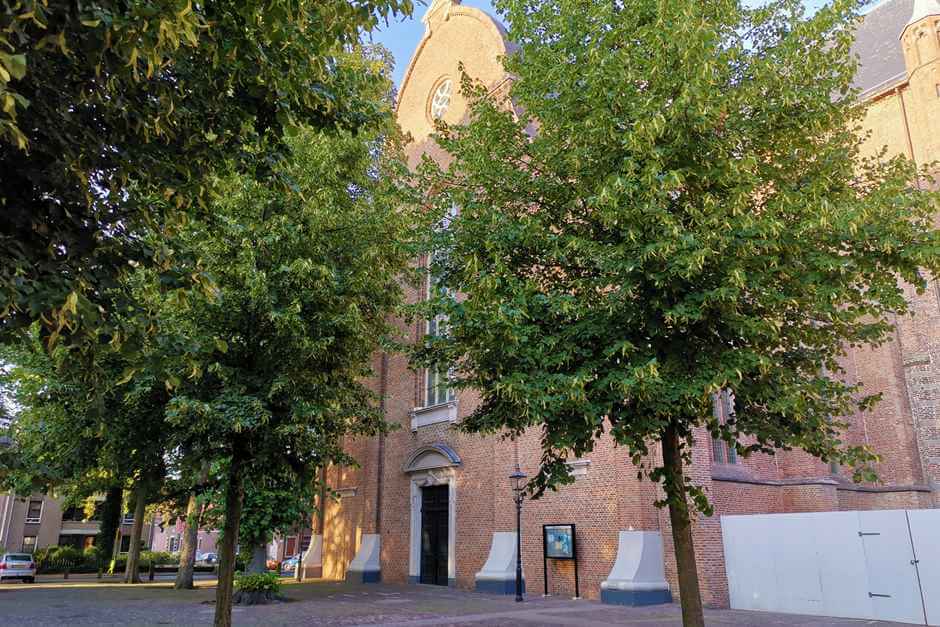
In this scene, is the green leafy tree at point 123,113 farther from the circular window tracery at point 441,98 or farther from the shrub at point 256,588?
the circular window tracery at point 441,98

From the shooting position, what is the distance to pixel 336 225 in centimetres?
1215

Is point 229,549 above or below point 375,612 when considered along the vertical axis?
above

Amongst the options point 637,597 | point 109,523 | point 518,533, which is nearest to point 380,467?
point 518,533

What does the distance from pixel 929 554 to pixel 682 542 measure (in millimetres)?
7257

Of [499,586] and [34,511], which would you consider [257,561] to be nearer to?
[499,586]

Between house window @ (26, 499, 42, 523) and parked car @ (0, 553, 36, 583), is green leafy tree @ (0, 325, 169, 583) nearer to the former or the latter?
parked car @ (0, 553, 36, 583)

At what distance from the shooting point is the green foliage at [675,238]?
7215mm

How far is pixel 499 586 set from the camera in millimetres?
→ 18500

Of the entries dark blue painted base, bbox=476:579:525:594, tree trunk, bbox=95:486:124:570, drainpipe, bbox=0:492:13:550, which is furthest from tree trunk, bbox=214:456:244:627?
drainpipe, bbox=0:492:13:550

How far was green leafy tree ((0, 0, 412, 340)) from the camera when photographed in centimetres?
411

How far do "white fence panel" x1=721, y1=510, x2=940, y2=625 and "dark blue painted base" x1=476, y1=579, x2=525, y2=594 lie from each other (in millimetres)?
5775

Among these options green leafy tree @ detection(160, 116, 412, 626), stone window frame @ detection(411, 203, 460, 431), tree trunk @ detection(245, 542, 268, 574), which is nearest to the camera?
green leafy tree @ detection(160, 116, 412, 626)

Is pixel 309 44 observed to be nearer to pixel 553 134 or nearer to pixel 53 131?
pixel 53 131

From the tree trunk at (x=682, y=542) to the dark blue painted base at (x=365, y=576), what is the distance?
60.2ft
